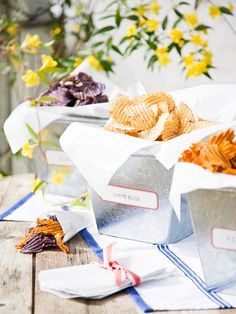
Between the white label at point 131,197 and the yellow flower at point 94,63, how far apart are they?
59 centimetres

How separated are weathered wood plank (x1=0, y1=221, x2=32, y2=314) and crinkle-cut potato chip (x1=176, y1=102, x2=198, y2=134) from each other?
1.21 ft

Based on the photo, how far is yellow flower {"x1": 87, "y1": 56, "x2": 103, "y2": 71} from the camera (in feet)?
6.14

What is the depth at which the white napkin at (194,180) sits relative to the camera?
105 cm

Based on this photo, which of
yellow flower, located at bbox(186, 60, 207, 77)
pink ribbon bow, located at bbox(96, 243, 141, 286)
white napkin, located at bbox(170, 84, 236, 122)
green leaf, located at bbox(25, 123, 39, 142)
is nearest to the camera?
pink ribbon bow, located at bbox(96, 243, 141, 286)

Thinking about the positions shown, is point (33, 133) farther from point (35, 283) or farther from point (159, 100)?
point (35, 283)

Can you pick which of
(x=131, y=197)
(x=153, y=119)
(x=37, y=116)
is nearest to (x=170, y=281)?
(x=131, y=197)

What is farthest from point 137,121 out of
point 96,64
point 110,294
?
point 96,64

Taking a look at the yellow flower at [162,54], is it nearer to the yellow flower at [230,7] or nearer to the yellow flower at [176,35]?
the yellow flower at [176,35]

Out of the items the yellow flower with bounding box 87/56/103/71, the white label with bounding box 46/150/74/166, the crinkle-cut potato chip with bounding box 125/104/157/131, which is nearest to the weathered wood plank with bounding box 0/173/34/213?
the white label with bounding box 46/150/74/166

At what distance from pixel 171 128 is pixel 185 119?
0.06 metres

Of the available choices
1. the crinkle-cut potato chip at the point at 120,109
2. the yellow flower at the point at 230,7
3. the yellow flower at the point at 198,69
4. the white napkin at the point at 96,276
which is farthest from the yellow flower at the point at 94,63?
the white napkin at the point at 96,276

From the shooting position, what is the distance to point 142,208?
1319 millimetres

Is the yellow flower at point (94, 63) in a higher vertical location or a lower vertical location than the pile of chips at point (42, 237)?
higher

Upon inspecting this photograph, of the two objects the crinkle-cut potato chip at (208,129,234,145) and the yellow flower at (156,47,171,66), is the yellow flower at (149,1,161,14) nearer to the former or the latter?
the yellow flower at (156,47,171,66)
